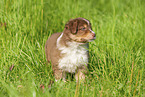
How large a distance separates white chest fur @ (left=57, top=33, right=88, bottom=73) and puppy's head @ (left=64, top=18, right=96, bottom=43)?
0.39ft

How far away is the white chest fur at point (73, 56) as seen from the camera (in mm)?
3943

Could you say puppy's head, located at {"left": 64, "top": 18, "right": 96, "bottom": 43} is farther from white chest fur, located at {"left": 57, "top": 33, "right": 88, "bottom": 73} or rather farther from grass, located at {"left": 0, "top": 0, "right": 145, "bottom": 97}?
grass, located at {"left": 0, "top": 0, "right": 145, "bottom": 97}

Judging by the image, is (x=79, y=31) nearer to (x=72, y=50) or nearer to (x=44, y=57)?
(x=72, y=50)

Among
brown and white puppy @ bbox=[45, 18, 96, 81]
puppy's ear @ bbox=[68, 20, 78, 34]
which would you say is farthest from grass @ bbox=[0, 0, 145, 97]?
puppy's ear @ bbox=[68, 20, 78, 34]

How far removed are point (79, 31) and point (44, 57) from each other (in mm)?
856

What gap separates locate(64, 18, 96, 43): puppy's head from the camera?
12.8 feet

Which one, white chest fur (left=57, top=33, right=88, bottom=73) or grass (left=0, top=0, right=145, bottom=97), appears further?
white chest fur (left=57, top=33, right=88, bottom=73)

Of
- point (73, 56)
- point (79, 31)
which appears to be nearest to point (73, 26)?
point (79, 31)

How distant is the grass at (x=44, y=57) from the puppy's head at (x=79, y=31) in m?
0.31

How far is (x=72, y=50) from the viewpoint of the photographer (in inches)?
156

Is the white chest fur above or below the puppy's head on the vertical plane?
below

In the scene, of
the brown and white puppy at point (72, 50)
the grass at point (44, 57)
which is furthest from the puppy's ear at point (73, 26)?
the grass at point (44, 57)

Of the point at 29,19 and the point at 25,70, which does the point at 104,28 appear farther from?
the point at 25,70

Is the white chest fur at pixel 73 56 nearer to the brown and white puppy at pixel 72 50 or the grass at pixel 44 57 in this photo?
the brown and white puppy at pixel 72 50
